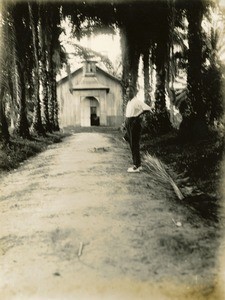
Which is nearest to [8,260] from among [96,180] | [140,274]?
[140,274]

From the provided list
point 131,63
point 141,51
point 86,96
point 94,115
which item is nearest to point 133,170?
point 131,63

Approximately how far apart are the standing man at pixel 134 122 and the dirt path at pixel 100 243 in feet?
3.46

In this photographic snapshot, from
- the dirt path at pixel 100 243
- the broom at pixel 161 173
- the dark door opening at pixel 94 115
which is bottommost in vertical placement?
the dirt path at pixel 100 243

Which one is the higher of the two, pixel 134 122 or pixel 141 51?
pixel 141 51

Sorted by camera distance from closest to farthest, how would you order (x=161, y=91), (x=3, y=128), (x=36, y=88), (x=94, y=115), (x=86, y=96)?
(x=3, y=128), (x=36, y=88), (x=161, y=91), (x=86, y=96), (x=94, y=115)

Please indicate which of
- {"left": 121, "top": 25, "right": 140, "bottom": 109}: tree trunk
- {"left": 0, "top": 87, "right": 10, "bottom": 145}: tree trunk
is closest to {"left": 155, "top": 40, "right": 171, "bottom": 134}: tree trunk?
{"left": 121, "top": 25, "right": 140, "bottom": 109}: tree trunk

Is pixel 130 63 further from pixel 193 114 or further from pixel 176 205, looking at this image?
pixel 176 205

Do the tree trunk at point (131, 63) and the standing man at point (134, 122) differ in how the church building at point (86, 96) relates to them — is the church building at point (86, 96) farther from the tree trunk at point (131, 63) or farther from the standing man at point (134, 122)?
the standing man at point (134, 122)

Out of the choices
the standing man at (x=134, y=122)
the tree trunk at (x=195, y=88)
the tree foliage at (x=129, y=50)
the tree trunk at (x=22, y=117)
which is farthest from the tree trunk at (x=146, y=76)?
the standing man at (x=134, y=122)

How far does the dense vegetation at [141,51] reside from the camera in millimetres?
7215

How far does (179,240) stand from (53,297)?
53.1 inches

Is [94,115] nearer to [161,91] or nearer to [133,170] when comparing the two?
[161,91]

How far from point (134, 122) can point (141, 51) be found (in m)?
10.6

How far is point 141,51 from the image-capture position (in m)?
17.3
